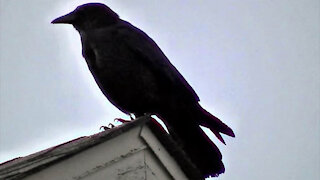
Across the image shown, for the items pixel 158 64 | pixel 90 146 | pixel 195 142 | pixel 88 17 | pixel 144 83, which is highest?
pixel 88 17

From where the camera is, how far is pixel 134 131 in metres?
3.04

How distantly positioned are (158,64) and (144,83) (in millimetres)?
288

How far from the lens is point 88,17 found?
5.17 metres

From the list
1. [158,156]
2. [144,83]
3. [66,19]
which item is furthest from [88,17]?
[158,156]

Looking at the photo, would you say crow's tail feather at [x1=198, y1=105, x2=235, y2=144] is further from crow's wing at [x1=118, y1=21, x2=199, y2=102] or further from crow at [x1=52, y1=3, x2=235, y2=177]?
crow's wing at [x1=118, y1=21, x2=199, y2=102]

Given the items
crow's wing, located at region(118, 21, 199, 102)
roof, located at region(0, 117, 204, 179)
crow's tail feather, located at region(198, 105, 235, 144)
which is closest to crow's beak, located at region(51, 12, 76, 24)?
crow's wing, located at region(118, 21, 199, 102)

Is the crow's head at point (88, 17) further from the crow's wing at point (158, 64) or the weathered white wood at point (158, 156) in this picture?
the weathered white wood at point (158, 156)

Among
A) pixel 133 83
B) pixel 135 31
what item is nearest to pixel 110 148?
pixel 133 83

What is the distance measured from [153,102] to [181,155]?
1.55m

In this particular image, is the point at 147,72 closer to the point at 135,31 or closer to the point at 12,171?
the point at 135,31

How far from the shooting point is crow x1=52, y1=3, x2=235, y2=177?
462cm

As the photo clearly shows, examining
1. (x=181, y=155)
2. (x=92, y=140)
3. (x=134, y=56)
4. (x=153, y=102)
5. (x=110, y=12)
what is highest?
(x=110, y=12)

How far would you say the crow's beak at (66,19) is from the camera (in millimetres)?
5113

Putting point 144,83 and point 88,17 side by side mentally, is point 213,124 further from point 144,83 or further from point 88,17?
point 88,17
